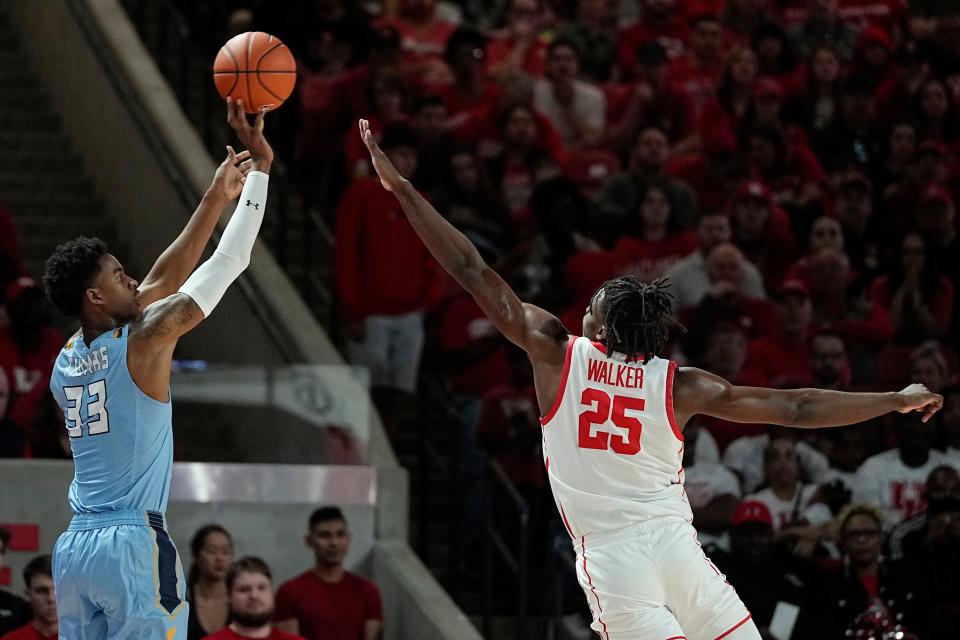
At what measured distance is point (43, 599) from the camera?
901cm

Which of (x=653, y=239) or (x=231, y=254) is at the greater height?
(x=653, y=239)

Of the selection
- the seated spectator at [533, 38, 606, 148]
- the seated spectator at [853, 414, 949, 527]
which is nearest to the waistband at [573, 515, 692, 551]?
the seated spectator at [853, 414, 949, 527]

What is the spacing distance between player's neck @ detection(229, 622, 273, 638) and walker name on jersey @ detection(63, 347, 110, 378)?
9.56 feet

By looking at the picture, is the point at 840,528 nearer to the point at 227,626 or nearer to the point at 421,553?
the point at 421,553

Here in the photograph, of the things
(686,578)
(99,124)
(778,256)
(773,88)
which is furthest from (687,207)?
(686,578)

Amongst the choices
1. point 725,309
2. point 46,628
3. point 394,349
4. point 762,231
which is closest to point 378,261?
point 394,349

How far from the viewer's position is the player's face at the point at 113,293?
6.50 meters

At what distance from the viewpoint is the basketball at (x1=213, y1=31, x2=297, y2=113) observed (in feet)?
25.1

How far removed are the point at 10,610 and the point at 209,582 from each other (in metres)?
1.08

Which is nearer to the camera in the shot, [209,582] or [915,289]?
[209,582]

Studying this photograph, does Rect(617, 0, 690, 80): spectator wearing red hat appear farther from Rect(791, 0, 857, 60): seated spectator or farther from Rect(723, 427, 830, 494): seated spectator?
Rect(723, 427, 830, 494): seated spectator

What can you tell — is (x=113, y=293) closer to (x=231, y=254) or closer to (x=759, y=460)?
(x=231, y=254)

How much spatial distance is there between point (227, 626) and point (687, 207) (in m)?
5.13

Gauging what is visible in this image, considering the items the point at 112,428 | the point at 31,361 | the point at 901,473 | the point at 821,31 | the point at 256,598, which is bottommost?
the point at 256,598
